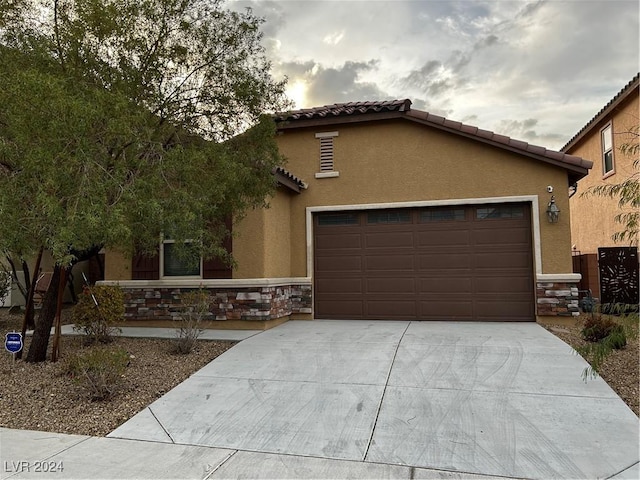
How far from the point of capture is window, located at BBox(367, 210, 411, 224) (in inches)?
402

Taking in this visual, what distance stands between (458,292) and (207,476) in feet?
24.5

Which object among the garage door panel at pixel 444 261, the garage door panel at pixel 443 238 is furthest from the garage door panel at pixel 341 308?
the garage door panel at pixel 443 238

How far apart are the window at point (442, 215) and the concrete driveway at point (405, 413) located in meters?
3.47

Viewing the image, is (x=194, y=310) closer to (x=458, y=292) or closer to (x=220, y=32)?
(x=220, y=32)

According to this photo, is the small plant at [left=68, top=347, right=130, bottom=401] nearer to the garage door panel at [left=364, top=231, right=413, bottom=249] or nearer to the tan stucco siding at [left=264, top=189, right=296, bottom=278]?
the tan stucco siding at [left=264, top=189, right=296, bottom=278]

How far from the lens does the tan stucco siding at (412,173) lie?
942 cm

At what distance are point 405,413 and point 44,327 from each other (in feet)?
18.3

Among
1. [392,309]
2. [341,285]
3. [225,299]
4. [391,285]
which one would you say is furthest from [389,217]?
[225,299]

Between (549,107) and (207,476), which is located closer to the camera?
(207,476)

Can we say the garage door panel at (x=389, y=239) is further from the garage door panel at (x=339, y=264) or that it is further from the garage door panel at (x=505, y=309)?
the garage door panel at (x=505, y=309)

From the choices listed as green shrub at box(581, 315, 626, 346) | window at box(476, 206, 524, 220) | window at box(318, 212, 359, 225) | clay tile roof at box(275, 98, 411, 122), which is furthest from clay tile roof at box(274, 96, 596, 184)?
green shrub at box(581, 315, 626, 346)

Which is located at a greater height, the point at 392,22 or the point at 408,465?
the point at 392,22

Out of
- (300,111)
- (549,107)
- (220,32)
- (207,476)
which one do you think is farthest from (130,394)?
(549,107)

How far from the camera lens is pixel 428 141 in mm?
10156
